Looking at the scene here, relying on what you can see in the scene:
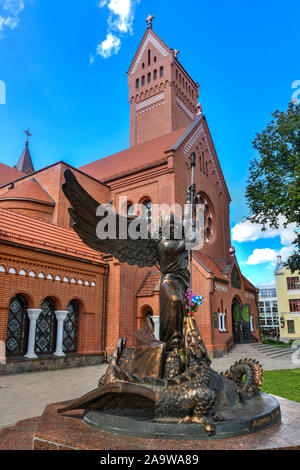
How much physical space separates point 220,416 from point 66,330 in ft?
42.1

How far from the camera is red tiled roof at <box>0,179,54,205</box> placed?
2103 cm

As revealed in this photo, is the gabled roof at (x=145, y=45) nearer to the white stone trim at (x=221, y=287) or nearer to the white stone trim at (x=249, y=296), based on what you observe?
the white stone trim at (x=249, y=296)

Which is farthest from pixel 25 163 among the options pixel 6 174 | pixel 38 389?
pixel 38 389

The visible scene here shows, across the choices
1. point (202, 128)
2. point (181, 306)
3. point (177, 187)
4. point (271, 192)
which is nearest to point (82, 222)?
point (181, 306)

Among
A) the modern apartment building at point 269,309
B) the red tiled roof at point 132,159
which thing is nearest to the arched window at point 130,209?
the red tiled roof at point 132,159

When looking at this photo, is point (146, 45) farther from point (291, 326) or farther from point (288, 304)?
point (291, 326)

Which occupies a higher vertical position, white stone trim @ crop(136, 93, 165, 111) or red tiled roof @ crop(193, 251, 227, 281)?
white stone trim @ crop(136, 93, 165, 111)

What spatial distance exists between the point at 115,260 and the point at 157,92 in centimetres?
2036

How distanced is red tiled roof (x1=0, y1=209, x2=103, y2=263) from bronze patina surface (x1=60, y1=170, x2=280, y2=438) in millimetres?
9119

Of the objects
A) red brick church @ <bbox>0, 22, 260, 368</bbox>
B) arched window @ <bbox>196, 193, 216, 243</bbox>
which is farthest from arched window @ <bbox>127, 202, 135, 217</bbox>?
arched window @ <bbox>196, 193, 216, 243</bbox>

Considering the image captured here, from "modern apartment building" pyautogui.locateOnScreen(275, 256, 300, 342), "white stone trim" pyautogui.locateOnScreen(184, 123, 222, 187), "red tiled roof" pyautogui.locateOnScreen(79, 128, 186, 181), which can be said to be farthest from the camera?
"modern apartment building" pyautogui.locateOnScreen(275, 256, 300, 342)

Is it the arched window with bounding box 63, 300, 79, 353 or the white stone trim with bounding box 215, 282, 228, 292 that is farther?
the white stone trim with bounding box 215, 282, 228, 292

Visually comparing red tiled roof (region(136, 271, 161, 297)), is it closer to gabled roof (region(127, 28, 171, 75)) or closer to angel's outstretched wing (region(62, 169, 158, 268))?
angel's outstretched wing (region(62, 169, 158, 268))
